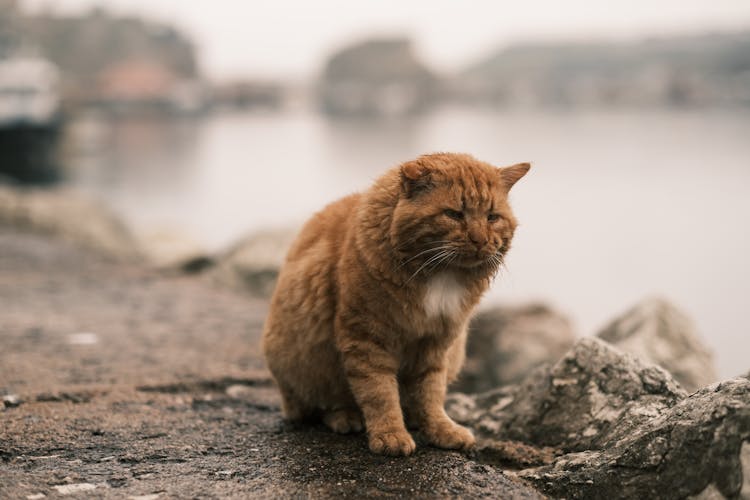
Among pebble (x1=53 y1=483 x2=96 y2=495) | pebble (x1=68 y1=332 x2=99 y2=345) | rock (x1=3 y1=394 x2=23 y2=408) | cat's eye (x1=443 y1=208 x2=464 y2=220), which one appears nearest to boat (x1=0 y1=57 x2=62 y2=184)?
pebble (x1=68 y1=332 x2=99 y2=345)

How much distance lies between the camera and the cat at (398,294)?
2918 millimetres

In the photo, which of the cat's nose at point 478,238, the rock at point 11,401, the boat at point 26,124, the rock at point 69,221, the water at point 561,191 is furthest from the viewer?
the boat at point 26,124

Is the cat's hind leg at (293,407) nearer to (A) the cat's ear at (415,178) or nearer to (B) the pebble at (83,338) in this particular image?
(A) the cat's ear at (415,178)

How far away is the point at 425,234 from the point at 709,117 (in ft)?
305

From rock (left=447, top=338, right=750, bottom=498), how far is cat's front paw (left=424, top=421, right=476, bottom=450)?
0.27 m

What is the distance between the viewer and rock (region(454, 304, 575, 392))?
6871 millimetres

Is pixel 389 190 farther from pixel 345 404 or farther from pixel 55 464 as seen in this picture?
pixel 55 464

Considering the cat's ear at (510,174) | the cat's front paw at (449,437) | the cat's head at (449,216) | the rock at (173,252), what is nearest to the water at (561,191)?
the cat's ear at (510,174)

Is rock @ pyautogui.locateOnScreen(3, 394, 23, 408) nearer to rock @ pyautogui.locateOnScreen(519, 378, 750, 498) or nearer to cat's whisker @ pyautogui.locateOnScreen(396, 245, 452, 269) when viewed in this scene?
cat's whisker @ pyautogui.locateOnScreen(396, 245, 452, 269)

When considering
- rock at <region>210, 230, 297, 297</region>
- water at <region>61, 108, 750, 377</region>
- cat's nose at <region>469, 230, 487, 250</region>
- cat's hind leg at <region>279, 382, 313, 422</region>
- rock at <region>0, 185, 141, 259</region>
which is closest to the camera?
cat's nose at <region>469, 230, 487, 250</region>

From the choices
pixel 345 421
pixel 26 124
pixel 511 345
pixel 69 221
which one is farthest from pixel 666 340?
pixel 26 124

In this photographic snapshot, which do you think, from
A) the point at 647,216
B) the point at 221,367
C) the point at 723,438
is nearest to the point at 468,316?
the point at 723,438

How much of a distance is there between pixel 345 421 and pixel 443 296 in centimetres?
89

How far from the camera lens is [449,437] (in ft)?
10.5
